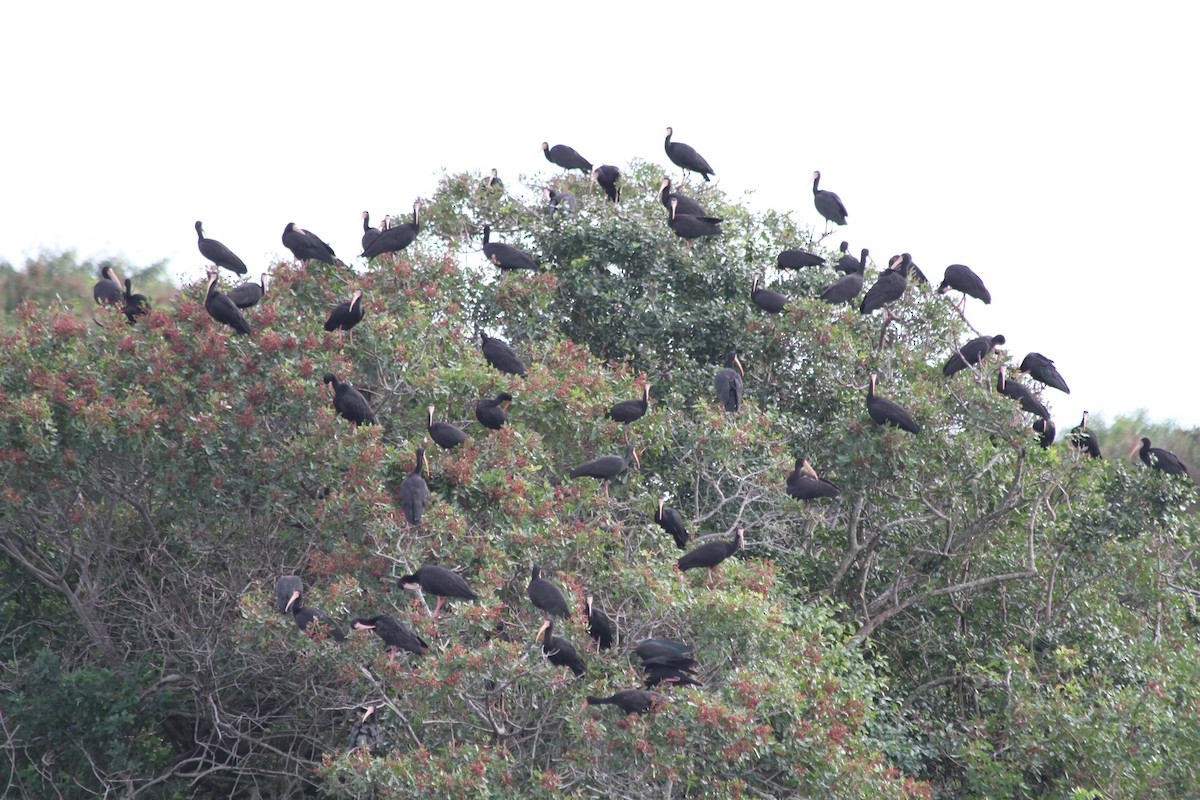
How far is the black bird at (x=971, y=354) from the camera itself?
10.2 metres

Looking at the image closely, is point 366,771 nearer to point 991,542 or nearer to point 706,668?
point 706,668

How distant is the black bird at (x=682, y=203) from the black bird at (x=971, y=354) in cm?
257

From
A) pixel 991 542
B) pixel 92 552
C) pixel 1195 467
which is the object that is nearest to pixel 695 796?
pixel 991 542

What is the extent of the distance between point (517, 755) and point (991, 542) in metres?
5.09

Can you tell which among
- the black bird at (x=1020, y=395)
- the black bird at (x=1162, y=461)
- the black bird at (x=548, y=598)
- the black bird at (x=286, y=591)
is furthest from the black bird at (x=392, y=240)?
the black bird at (x=1162, y=461)

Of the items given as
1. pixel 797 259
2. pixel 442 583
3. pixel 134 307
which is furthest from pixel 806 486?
pixel 134 307

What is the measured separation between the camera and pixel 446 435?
27.6 feet

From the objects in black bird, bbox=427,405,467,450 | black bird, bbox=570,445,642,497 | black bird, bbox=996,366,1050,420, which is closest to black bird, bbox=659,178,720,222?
black bird, bbox=996,366,1050,420

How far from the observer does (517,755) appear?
24.1 ft

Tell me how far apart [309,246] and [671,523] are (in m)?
3.56

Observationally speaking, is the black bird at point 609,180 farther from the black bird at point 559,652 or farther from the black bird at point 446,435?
the black bird at point 559,652

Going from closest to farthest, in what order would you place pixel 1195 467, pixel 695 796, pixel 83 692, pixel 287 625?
pixel 695 796, pixel 287 625, pixel 83 692, pixel 1195 467

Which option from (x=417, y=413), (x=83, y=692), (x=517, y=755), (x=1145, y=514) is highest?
(x=1145, y=514)

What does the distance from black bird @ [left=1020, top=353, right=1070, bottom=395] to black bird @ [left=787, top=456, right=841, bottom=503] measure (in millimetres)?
1977
